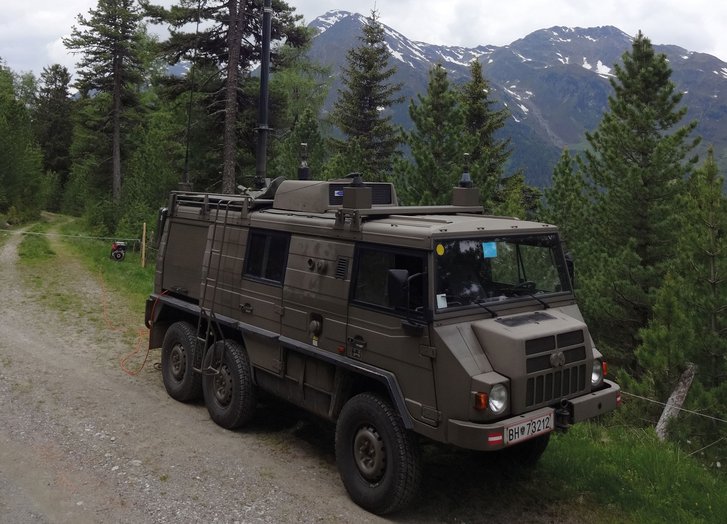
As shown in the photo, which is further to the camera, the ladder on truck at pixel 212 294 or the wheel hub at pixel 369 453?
the ladder on truck at pixel 212 294

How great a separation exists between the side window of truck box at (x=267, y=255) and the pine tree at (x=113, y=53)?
31.6 metres

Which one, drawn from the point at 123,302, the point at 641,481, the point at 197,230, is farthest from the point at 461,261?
the point at 123,302

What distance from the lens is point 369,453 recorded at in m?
5.64

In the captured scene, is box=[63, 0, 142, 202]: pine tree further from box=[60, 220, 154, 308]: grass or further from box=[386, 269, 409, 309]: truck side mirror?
box=[386, 269, 409, 309]: truck side mirror

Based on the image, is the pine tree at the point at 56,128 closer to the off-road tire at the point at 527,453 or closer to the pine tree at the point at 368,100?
the pine tree at the point at 368,100

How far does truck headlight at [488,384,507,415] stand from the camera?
4.89m

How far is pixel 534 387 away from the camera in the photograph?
5145 millimetres

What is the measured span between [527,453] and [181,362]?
500 cm

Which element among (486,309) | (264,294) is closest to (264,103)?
(264,294)

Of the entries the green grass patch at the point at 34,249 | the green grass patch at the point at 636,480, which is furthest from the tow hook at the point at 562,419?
the green grass patch at the point at 34,249

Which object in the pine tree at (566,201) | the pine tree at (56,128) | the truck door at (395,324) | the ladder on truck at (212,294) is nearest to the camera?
the truck door at (395,324)

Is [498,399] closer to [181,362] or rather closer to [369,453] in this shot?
[369,453]

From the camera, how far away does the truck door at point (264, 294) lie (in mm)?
6844

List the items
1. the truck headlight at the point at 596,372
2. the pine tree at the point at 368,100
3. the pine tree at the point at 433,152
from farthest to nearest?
the pine tree at the point at 368,100, the pine tree at the point at 433,152, the truck headlight at the point at 596,372
